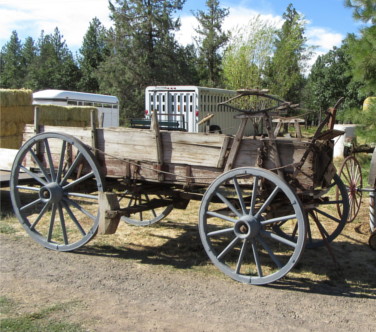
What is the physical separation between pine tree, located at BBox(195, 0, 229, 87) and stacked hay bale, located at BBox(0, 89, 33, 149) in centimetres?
3307

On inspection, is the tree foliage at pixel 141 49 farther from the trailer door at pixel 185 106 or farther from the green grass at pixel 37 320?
the green grass at pixel 37 320

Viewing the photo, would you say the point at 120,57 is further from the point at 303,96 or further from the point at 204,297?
the point at 204,297

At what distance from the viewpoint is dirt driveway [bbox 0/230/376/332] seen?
3400 millimetres

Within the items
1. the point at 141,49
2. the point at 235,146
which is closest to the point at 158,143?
the point at 235,146

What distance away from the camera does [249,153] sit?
4285 mm

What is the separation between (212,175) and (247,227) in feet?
2.18

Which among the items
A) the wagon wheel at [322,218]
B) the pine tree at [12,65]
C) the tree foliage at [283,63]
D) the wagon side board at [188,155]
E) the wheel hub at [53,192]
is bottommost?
the wagon wheel at [322,218]

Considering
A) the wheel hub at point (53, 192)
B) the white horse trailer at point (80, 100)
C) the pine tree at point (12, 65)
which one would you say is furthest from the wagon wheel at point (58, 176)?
the pine tree at point (12, 65)

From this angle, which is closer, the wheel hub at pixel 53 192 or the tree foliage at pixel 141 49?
the wheel hub at pixel 53 192

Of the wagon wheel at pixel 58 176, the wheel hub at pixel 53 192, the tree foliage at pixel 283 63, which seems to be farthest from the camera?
the tree foliage at pixel 283 63

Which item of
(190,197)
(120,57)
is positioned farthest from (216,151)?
(120,57)

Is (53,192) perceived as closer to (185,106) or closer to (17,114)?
(17,114)

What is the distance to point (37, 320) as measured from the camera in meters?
3.36

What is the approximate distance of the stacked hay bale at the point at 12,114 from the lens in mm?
10375
